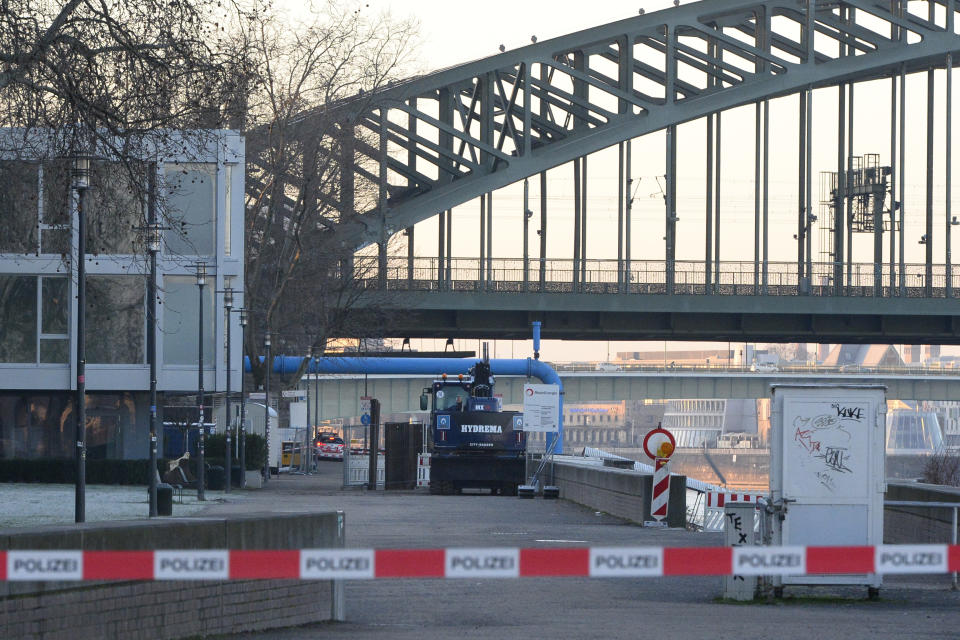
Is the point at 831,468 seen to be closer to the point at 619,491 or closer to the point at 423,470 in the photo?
the point at 619,491

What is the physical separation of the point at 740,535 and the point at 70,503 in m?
18.9

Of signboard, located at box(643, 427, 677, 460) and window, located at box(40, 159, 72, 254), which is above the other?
window, located at box(40, 159, 72, 254)

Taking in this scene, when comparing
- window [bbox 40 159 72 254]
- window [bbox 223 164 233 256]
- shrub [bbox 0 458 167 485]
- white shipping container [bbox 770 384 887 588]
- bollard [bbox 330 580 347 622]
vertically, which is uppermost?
window [bbox 223 164 233 256]

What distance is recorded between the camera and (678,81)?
75.2 metres

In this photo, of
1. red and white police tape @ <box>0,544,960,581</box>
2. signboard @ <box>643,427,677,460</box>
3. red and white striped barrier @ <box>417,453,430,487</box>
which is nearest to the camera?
red and white police tape @ <box>0,544,960,581</box>

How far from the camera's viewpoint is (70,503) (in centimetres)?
2995

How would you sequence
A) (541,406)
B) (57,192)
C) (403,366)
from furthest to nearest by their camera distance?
1. (403,366)
2. (541,406)
3. (57,192)

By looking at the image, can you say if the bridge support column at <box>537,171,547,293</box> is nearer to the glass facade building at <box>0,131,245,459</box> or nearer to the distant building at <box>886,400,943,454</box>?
the glass facade building at <box>0,131,245,459</box>

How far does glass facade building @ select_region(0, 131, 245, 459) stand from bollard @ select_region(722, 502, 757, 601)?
28.2 metres

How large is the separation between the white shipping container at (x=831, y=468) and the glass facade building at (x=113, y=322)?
28.2 meters

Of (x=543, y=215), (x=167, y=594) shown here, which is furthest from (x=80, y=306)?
(x=543, y=215)

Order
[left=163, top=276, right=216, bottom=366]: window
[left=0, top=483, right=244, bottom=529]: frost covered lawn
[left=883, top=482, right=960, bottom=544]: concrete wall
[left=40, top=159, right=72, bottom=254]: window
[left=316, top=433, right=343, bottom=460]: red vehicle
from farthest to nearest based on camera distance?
1. [left=316, top=433, right=343, bottom=460]: red vehicle
2. [left=163, top=276, right=216, bottom=366]: window
3. [left=0, top=483, right=244, bottom=529]: frost covered lawn
4. [left=40, top=159, right=72, bottom=254]: window
5. [left=883, top=482, right=960, bottom=544]: concrete wall

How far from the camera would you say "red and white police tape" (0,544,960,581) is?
802 cm

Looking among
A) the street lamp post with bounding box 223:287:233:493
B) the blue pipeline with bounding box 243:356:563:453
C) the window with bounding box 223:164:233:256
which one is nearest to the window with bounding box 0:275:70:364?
the street lamp post with bounding box 223:287:233:493
